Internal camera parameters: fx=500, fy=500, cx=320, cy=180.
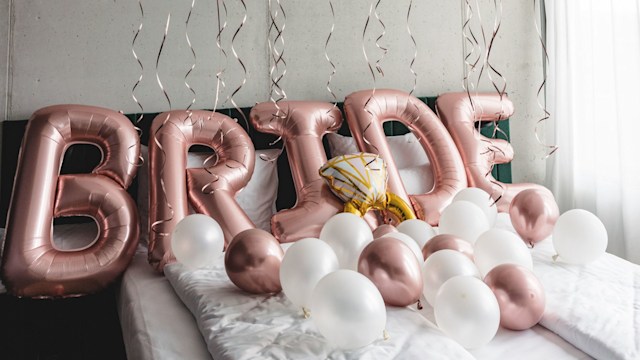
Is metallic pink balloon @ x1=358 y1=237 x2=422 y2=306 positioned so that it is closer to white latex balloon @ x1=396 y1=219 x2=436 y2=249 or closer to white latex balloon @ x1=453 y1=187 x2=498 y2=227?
white latex balloon @ x1=396 y1=219 x2=436 y2=249

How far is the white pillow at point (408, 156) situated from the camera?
2289 millimetres

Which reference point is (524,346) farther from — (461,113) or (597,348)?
(461,113)

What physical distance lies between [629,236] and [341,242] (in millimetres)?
1788

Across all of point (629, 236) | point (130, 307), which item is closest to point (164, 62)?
point (130, 307)

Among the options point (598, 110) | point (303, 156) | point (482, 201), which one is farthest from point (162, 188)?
point (598, 110)

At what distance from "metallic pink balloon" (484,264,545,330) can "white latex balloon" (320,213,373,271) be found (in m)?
0.35

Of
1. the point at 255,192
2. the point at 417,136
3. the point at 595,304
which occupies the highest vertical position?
the point at 417,136

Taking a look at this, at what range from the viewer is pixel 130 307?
134cm

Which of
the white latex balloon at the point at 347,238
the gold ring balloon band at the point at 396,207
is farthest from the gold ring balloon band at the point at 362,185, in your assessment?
the white latex balloon at the point at 347,238

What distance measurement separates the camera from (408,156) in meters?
2.39

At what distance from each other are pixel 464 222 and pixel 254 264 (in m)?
0.67

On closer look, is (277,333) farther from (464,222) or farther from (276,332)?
(464,222)

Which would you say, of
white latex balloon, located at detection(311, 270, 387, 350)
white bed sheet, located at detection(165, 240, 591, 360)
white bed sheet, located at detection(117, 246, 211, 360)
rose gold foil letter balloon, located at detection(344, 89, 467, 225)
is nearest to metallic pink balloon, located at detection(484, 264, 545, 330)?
white bed sheet, located at detection(165, 240, 591, 360)

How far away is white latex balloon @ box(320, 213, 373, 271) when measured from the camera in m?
1.30
